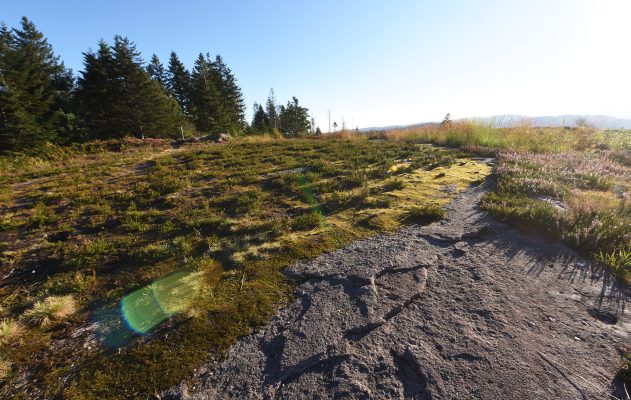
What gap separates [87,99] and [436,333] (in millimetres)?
46192

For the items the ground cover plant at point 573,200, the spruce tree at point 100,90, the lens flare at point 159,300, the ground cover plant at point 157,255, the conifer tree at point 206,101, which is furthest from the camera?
the conifer tree at point 206,101

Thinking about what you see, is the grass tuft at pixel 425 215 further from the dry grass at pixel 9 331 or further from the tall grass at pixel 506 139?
the tall grass at pixel 506 139

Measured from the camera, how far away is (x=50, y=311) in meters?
3.45

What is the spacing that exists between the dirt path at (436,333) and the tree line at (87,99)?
112 ft

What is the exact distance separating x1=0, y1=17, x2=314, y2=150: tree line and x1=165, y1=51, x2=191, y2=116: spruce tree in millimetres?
3958

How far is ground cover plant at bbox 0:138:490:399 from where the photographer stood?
2816 millimetres

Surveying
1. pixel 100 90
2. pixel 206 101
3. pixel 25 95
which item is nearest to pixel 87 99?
pixel 100 90

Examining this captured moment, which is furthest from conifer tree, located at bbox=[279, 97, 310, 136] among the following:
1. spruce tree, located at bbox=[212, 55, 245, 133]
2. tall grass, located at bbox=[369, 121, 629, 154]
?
tall grass, located at bbox=[369, 121, 629, 154]

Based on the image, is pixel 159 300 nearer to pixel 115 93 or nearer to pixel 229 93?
pixel 115 93

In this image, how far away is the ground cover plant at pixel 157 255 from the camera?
2.82m

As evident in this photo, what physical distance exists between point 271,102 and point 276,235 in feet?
226

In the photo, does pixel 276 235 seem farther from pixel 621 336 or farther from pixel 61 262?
pixel 621 336

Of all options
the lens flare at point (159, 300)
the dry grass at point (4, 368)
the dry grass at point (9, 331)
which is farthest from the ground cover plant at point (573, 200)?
the dry grass at point (9, 331)

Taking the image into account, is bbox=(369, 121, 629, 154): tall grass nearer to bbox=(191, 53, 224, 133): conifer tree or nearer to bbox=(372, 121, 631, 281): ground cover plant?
bbox=(372, 121, 631, 281): ground cover plant
